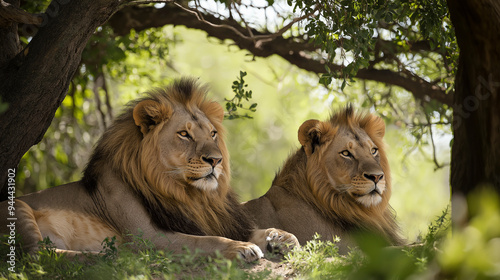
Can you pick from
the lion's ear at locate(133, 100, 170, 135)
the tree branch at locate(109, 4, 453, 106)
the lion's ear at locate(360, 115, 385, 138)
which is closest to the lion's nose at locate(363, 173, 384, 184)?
the lion's ear at locate(360, 115, 385, 138)

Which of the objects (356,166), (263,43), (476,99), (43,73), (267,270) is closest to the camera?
(476,99)

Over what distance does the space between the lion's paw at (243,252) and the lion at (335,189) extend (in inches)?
47.0

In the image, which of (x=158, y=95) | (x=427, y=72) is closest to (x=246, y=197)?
(x=427, y=72)

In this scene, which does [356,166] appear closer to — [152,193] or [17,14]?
[152,193]

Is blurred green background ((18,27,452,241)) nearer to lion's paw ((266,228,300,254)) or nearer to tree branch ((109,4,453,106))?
tree branch ((109,4,453,106))

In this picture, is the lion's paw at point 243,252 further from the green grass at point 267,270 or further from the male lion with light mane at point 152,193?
the male lion with light mane at point 152,193

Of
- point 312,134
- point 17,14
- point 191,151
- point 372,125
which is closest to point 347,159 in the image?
point 312,134

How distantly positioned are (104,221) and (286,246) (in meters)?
1.54

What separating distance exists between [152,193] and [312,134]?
1.76 meters

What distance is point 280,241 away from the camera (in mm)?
4648

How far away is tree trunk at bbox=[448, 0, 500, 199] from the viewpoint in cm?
335

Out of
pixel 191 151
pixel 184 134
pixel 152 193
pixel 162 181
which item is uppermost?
pixel 184 134

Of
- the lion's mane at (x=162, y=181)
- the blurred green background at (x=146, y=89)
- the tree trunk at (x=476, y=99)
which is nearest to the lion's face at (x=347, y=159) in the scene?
the blurred green background at (x=146, y=89)

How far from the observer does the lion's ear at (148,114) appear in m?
4.94
